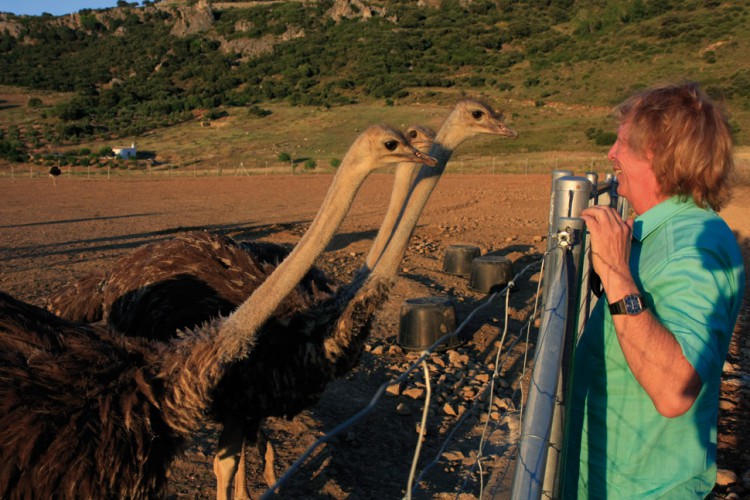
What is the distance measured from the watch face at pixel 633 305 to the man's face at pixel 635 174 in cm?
43

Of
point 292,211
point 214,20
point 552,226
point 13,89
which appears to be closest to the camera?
point 552,226

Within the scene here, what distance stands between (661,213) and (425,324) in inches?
158

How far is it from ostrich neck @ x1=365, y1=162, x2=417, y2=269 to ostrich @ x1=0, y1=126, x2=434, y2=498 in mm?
579

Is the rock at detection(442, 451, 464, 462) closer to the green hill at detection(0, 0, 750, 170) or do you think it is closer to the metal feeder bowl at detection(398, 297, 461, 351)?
the metal feeder bowl at detection(398, 297, 461, 351)

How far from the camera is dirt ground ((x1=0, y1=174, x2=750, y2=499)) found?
396 cm

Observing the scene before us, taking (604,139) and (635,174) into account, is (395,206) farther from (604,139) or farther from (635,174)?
(604,139)

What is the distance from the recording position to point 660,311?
1479mm

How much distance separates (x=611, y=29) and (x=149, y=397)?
2293 inches

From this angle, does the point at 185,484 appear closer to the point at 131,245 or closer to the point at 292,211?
the point at 131,245

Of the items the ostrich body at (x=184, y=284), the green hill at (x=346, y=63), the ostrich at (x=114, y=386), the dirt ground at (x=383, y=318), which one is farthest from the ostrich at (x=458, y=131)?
the green hill at (x=346, y=63)

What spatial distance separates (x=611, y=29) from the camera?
5403 cm

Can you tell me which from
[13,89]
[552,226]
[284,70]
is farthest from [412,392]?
[13,89]

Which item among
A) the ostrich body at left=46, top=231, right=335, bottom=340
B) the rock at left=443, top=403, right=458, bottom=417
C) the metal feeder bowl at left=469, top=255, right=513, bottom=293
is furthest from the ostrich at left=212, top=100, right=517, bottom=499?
the metal feeder bowl at left=469, top=255, right=513, bottom=293

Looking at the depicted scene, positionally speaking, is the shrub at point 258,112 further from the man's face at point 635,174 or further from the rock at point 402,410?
the man's face at point 635,174
